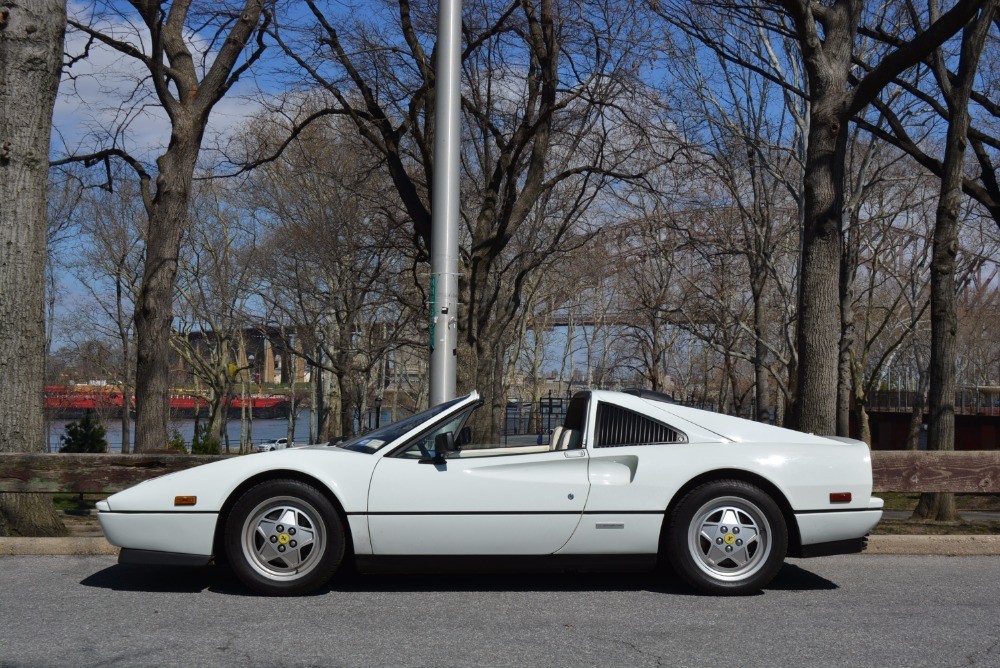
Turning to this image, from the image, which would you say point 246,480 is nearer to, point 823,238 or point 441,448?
point 441,448

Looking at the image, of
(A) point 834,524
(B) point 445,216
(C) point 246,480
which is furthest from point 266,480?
(B) point 445,216

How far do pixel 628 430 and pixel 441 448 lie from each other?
46.5 inches

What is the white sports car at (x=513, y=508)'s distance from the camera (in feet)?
18.2

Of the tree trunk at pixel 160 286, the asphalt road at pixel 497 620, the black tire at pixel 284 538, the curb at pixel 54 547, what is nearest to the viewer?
the asphalt road at pixel 497 620

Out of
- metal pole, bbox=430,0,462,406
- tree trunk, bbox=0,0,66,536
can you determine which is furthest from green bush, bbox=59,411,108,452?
metal pole, bbox=430,0,462,406

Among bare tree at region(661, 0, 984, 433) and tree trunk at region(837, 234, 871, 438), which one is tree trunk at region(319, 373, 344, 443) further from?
bare tree at region(661, 0, 984, 433)

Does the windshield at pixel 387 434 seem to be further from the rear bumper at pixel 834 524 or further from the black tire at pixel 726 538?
the rear bumper at pixel 834 524

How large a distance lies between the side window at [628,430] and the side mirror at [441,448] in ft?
2.99

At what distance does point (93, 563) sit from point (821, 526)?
495 centimetres

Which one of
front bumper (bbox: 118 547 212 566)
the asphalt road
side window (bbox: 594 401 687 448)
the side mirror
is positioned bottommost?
the asphalt road

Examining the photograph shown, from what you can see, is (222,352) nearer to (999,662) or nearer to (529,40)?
(529,40)

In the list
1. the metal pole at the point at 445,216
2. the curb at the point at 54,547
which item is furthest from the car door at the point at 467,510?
the metal pole at the point at 445,216

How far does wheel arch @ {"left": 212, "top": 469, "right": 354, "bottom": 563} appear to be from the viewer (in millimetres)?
5594

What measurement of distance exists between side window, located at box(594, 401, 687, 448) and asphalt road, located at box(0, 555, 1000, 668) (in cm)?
94
